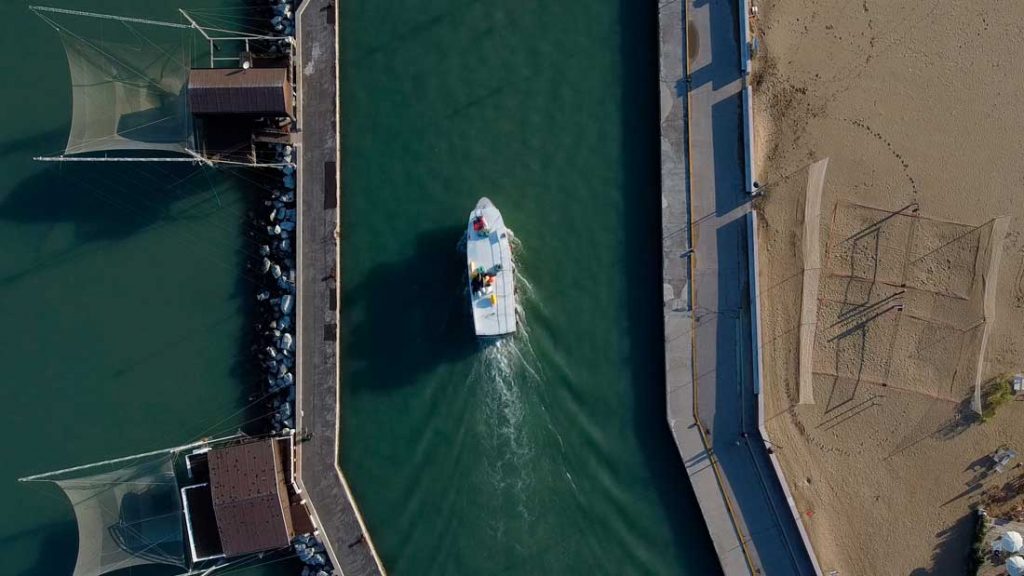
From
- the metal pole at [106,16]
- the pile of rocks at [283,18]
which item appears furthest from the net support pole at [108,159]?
the pile of rocks at [283,18]

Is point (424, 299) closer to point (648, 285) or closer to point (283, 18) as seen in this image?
point (648, 285)

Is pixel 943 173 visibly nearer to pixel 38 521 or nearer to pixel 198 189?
pixel 198 189

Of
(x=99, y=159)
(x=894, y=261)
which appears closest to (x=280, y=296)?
(x=99, y=159)

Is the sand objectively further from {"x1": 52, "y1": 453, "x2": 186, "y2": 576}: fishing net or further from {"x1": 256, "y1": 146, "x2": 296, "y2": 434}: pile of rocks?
{"x1": 52, "y1": 453, "x2": 186, "y2": 576}: fishing net

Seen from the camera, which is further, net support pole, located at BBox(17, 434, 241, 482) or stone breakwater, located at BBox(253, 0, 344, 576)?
stone breakwater, located at BBox(253, 0, 344, 576)

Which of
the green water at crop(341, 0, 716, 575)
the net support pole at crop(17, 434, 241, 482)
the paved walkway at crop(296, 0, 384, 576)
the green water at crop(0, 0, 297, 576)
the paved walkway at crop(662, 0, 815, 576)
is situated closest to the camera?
the net support pole at crop(17, 434, 241, 482)

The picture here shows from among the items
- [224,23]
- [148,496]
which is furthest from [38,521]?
[224,23]

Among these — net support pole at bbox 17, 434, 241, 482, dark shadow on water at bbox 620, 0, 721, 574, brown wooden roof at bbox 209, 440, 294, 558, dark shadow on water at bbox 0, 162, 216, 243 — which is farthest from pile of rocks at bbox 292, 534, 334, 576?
dark shadow on water at bbox 0, 162, 216, 243
